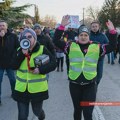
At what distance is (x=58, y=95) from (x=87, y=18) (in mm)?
87274

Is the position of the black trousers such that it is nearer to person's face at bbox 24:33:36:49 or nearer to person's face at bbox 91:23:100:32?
person's face at bbox 24:33:36:49

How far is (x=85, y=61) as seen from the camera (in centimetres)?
539

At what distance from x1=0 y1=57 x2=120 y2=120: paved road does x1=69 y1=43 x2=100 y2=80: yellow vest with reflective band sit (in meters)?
1.72

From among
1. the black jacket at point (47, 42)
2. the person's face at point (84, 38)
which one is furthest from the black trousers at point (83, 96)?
the black jacket at point (47, 42)

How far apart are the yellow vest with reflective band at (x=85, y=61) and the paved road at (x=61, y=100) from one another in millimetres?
1725

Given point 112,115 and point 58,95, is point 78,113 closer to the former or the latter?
point 112,115

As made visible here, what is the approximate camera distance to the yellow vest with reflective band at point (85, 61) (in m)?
5.39

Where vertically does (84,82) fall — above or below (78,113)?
above

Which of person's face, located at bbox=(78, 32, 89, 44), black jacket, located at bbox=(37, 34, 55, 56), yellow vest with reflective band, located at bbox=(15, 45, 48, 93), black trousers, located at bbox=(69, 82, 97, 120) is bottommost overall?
black trousers, located at bbox=(69, 82, 97, 120)

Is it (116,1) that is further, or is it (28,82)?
(116,1)

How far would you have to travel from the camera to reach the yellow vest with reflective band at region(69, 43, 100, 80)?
539 cm

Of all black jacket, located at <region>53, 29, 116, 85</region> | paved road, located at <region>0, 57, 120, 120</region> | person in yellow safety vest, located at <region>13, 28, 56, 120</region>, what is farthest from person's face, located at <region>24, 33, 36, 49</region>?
paved road, located at <region>0, 57, 120, 120</region>

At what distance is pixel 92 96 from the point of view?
5375 millimetres

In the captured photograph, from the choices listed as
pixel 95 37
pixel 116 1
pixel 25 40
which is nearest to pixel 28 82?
pixel 25 40
